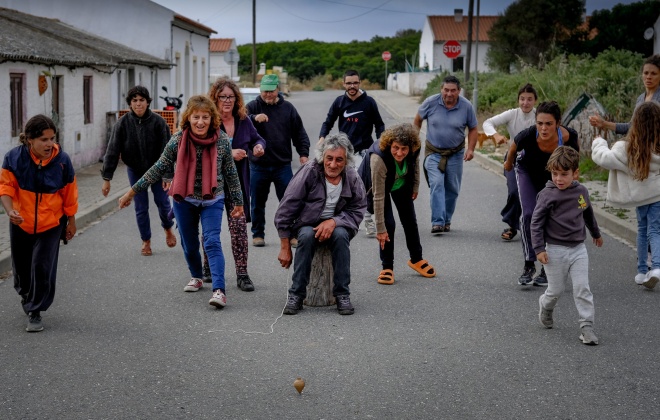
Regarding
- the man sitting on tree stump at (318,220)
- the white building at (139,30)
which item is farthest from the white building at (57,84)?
the man sitting on tree stump at (318,220)

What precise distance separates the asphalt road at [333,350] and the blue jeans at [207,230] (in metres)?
0.32

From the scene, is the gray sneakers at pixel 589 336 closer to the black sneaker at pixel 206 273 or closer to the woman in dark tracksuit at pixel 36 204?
the black sneaker at pixel 206 273

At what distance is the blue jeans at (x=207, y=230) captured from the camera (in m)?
7.89

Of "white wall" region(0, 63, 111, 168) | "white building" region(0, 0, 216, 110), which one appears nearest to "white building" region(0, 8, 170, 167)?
"white wall" region(0, 63, 111, 168)

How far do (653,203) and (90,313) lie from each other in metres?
4.91

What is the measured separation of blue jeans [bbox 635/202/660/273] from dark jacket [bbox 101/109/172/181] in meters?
4.77

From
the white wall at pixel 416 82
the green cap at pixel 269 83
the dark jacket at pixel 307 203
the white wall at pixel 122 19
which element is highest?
the white wall at pixel 122 19

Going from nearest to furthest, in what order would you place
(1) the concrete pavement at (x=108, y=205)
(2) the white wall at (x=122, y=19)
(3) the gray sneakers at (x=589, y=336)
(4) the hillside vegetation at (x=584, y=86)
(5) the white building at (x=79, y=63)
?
(3) the gray sneakers at (x=589, y=336) < (1) the concrete pavement at (x=108, y=205) < (5) the white building at (x=79, y=63) < (4) the hillside vegetation at (x=584, y=86) < (2) the white wall at (x=122, y=19)

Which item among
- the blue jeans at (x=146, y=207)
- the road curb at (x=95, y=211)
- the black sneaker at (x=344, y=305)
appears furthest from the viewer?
the road curb at (x=95, y=211)

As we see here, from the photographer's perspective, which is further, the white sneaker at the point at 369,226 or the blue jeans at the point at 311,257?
the white sneaker at the point at 369,226

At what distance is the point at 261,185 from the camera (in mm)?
10984

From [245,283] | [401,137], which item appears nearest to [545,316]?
[401,137]

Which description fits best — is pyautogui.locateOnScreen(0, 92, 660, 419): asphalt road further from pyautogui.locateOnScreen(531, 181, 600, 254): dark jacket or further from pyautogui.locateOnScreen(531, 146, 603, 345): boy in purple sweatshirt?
pyautogui.locateOnScreen(531, 181, 600, 254): dark jacket

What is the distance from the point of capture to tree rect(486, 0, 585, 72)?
52.3m
